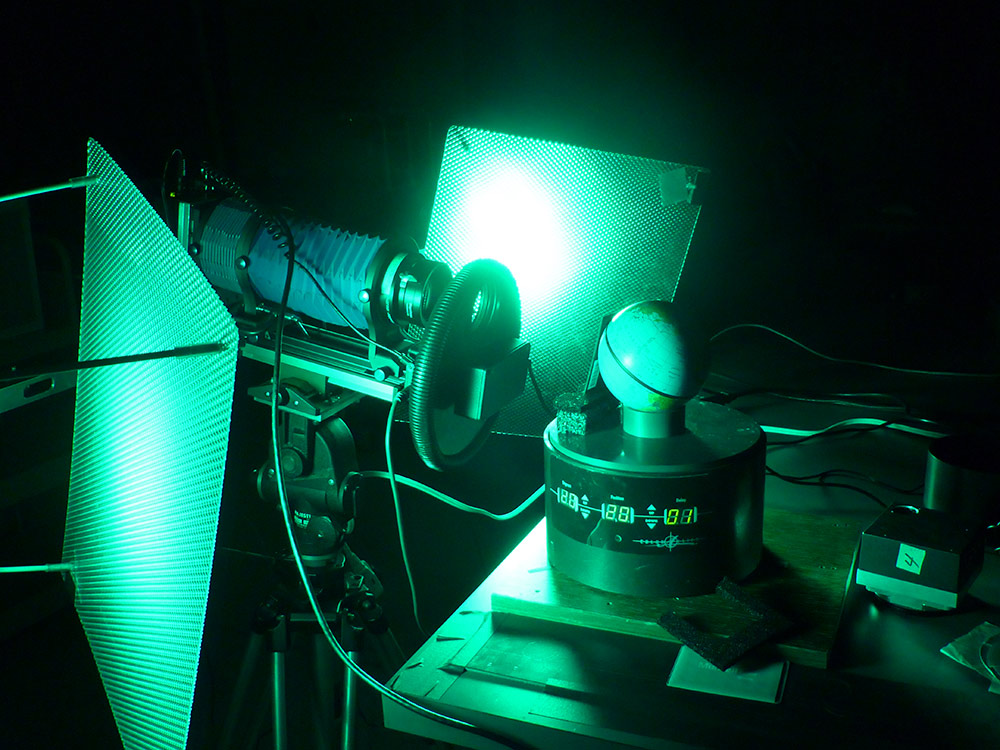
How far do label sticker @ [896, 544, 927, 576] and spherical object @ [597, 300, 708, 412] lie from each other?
263mm

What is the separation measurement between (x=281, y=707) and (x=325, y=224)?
2.31ft

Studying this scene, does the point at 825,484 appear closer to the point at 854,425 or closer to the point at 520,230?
the point at 854,425

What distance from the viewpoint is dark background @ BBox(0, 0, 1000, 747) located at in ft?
4.63

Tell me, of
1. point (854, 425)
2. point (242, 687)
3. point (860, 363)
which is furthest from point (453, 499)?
point (860, 363)

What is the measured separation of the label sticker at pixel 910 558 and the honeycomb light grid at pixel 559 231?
0.54 m

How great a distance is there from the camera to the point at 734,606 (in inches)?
32.8

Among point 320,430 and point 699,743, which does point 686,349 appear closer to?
point 699,743

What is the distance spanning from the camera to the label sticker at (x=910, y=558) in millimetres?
835

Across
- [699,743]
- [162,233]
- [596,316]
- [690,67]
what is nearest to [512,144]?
[596,316]

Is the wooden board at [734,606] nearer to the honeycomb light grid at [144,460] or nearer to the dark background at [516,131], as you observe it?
the honeycomb light grid at [144,460]

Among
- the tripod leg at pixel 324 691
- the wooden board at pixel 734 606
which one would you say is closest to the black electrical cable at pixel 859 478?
Result: the wooden board at pixel 734 606

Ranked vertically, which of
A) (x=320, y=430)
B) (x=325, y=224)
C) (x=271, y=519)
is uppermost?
(x=325, y=224)

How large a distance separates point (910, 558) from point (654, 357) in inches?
12.9

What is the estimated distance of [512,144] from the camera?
3.90 feet
